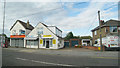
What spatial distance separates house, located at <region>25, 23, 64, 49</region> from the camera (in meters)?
23.7

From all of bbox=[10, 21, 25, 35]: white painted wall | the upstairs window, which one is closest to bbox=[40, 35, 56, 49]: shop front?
the upstairs window

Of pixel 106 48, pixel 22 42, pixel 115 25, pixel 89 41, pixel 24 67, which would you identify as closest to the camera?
pixel 24 67

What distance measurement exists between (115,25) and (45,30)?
18740 millimetres

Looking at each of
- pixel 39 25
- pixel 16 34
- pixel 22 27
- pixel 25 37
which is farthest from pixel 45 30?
pixel 16 34

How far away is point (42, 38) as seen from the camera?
24.4m

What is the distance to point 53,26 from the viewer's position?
27.1m

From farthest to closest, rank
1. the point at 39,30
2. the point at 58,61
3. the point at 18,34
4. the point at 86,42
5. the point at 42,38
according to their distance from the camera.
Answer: the point at 86,42, the point at 18,34, the point at 39,30, the point at 42,38, the point at 58,61

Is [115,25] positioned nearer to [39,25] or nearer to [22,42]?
[39,25]

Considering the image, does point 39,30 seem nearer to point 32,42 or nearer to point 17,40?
point 32,42

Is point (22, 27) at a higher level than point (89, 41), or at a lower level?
higher

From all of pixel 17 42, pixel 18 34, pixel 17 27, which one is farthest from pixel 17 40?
pixel 17 27

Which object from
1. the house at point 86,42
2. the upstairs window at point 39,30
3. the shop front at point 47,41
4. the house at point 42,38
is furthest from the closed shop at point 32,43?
the house at point 86,42

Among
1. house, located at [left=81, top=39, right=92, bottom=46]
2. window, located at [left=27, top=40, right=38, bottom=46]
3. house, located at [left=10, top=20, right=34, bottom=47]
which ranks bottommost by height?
house, located at [left=81, top=39, right=92, bottom=46]

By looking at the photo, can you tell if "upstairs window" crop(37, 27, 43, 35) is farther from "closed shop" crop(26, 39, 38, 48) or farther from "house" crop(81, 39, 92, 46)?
"house" crop(81, 39, 92, 46)
